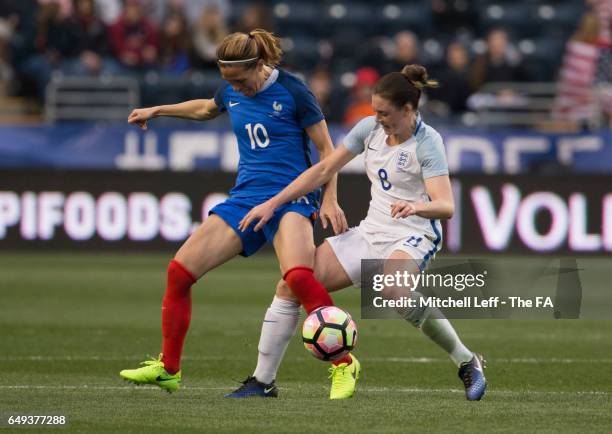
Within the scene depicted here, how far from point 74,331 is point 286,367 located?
2.59 m

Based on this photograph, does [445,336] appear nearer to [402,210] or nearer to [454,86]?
[402,210]

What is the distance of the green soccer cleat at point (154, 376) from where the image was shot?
761cm

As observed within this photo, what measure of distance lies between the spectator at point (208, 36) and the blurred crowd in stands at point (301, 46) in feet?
0.05

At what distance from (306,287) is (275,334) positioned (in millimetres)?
388

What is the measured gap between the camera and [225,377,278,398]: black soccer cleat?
7727mm

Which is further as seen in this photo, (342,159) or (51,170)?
(51,170)

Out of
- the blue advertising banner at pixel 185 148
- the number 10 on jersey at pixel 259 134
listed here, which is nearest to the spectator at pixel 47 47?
the blue advertising banner at pixel 185 148

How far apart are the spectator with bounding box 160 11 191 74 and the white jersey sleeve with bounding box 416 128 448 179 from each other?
13355 millimetres

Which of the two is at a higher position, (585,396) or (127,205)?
(585,396)

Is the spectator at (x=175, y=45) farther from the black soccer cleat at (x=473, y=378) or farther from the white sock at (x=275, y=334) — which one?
the black soccer cleat at (x=473, y=378)

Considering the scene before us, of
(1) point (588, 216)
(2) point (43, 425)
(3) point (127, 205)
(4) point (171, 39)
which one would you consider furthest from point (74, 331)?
(4) point (171, 39)

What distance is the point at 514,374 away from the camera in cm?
907

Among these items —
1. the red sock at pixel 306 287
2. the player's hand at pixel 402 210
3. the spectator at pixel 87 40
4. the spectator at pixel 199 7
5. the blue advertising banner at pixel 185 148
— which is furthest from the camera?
the spectator at pixel 199 7

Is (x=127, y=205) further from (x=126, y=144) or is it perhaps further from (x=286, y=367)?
(x=286, y=367)
